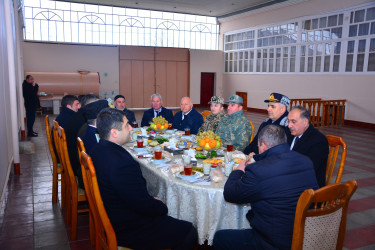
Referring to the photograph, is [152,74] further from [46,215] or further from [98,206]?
[98,206]

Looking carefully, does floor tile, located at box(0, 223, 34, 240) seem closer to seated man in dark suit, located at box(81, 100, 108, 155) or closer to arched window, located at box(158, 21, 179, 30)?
seated man in dark suit, located at box(81, 100, 108, 155)

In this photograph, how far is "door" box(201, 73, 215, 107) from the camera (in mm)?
17531

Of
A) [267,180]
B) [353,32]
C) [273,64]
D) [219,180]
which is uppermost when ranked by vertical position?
[353,32]

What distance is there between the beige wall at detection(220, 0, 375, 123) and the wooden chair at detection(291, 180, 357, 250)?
9882mm

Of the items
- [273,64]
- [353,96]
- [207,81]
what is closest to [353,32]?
[353,96]

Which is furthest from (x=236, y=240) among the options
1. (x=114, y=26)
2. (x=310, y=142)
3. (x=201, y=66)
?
(x=201, y=66)

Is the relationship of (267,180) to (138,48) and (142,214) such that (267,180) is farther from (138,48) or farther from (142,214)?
(138,48)

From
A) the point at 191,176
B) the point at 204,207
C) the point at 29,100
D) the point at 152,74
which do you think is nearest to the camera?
the point at 204,207

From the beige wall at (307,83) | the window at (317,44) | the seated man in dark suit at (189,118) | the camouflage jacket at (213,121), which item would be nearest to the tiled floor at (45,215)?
the camouflage jacket at (213,121)

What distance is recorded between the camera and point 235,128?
3.93 m

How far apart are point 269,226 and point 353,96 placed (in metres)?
10.4

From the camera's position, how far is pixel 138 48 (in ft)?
51.1

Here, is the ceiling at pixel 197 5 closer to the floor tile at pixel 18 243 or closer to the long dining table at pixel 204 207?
the long dining table at pixel 204 207

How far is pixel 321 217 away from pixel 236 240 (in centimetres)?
64
